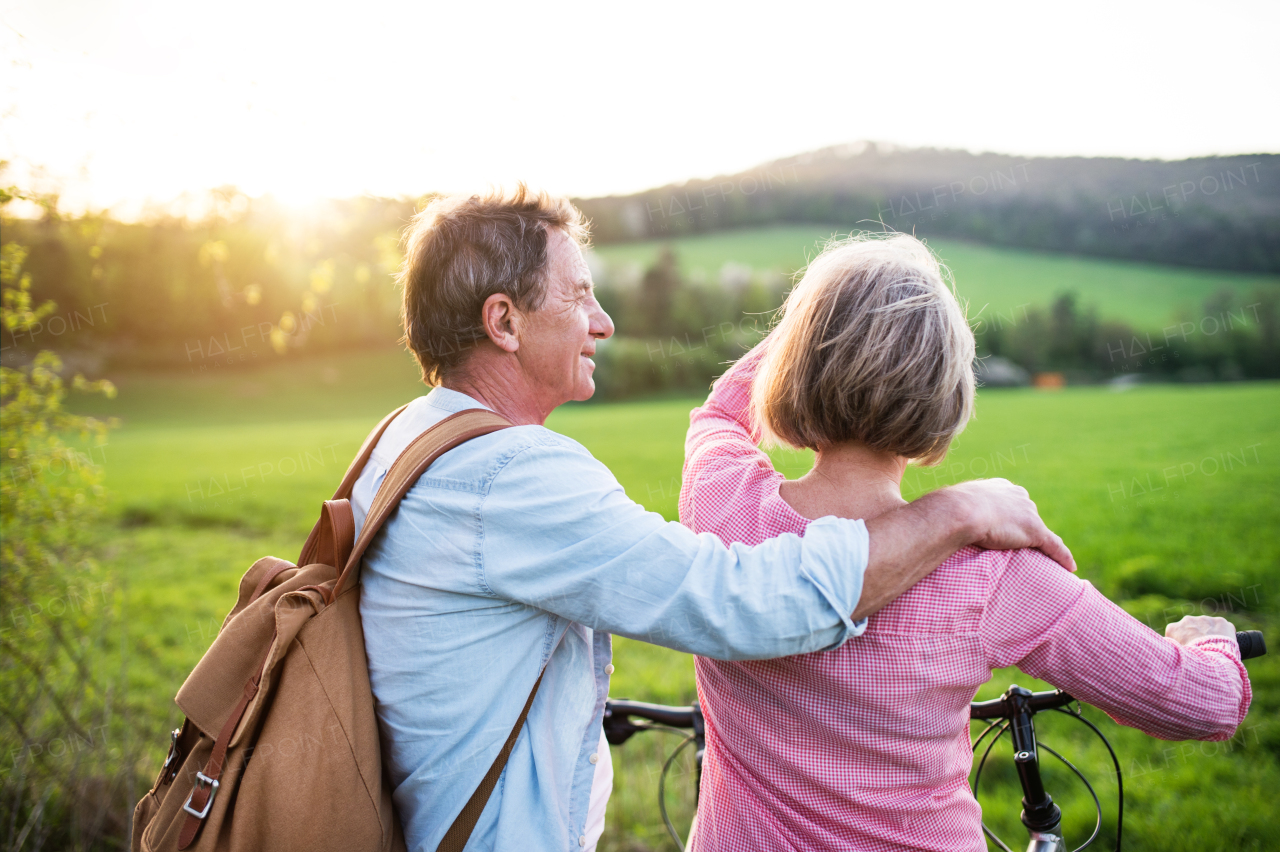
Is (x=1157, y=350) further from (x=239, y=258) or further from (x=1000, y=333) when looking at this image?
(x=239, y=258)

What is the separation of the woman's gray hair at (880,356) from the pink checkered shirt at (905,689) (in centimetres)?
25

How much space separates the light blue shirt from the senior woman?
0.64 ft

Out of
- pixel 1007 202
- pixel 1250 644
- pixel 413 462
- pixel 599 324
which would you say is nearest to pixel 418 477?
pixel 413 462

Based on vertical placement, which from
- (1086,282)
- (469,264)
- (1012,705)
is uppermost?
(469,264)

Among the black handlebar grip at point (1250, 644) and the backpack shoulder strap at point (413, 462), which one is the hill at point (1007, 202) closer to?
the black handlebar grip at point (1250, 644)

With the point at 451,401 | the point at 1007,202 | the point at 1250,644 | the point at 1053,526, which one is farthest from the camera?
the point at 1007,202

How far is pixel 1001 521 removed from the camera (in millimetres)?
1375

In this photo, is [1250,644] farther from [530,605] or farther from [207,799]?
[207,799]

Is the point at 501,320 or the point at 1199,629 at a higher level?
the point at 501,320

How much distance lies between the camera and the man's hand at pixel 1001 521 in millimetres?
1364

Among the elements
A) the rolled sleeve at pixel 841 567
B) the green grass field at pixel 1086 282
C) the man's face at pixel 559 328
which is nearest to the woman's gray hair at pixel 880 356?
the rolled sleeve at pixel 841 567

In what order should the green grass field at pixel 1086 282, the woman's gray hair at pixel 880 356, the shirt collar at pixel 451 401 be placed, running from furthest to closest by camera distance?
the green grass field at pixel 1086 282 → the shirt collar at pixel 451 401 → the woman's gray hair at pixel 880 356

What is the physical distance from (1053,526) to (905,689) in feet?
27.6

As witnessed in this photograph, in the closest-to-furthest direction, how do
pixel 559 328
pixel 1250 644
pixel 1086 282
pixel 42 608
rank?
pixel 1250 644 → pixel 559 328 → pixel 42 608 → pixel 1086 282
